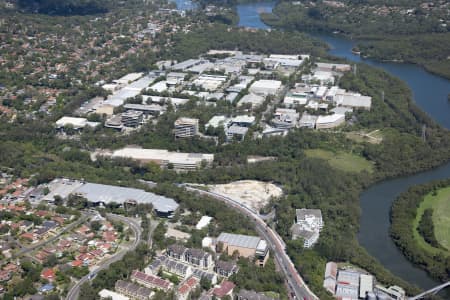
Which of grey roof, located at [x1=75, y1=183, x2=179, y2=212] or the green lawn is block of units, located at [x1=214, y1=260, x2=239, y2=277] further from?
the green lawn

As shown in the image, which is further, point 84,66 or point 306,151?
point 84,66

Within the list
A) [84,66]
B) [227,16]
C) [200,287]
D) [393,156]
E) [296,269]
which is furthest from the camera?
[227,16]

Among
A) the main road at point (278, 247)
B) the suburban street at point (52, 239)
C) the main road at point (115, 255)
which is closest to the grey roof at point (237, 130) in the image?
the main road at point (278, 247)

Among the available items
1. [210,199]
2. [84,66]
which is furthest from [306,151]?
[84,66]

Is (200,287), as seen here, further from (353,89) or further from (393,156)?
(353,89)

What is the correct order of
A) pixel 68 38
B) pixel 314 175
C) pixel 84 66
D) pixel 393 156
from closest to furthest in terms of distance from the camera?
pixel 314 175, pixel 393 156, pixel 84 66, pixel 68 38

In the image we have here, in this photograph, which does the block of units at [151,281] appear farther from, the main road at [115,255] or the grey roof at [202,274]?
the main road at [115,255]
